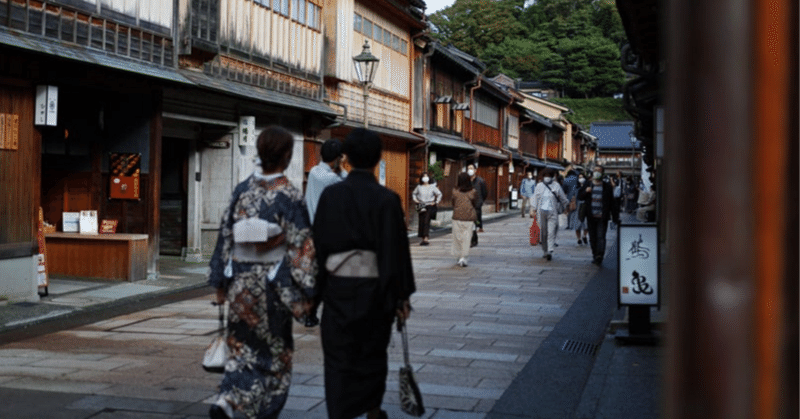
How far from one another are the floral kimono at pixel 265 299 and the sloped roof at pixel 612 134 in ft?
223

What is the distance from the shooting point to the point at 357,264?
4973 mm

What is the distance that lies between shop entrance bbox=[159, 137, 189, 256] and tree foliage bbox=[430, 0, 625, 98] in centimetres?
6521

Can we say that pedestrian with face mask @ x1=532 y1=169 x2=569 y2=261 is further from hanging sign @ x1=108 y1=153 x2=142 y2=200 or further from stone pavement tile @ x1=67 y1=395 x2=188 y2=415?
stone pavement tile @ x1=67 y1=395 x2=188 y2=415

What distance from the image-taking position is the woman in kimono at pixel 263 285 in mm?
5066

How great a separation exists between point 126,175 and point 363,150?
1000 centimetres

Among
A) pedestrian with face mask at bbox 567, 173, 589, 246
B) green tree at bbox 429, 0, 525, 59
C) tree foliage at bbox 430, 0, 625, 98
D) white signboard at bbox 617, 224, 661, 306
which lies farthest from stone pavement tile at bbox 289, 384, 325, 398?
tree foliage at bbox 430, 0, 625, 98

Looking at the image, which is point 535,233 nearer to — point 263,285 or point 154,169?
point 154,169

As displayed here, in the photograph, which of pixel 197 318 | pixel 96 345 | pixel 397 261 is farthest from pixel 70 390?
pixel 197 318

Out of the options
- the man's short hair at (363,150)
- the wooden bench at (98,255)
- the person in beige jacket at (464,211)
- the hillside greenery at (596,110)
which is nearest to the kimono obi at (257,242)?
the man's short hair at (363,150)

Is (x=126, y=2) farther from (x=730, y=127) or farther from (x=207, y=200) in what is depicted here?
Answer: (x=730, y=127)

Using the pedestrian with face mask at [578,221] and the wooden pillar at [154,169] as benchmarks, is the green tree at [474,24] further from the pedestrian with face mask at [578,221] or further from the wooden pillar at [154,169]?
the wooden pillar at [154,169]

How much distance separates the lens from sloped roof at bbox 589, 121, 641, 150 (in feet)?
235

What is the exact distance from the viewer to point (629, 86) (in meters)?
12.8

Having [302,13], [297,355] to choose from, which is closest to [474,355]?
[297,355]
